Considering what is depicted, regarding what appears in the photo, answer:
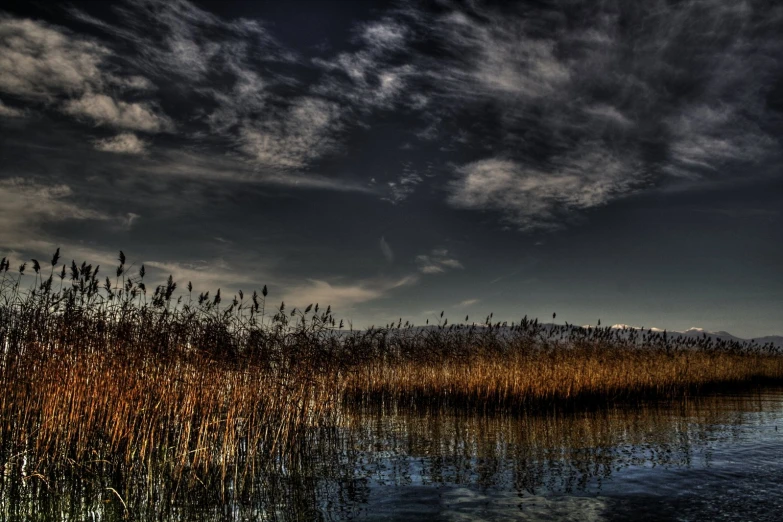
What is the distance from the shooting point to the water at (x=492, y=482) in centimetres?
686

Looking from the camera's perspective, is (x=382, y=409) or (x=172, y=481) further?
(x=382, y=409)

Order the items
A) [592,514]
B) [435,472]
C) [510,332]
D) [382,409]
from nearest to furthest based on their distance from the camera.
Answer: [592,514]
[435,472]
[382,409]
[510,332]

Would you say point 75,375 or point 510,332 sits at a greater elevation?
point 510,332

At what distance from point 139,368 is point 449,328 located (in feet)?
43.1

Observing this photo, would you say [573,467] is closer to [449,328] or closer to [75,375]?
[75,375]

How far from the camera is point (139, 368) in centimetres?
898

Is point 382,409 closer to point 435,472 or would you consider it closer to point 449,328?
point 449,328

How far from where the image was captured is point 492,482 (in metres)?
8.22

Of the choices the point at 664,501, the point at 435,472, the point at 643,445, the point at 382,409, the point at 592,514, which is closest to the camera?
the point at 592,514

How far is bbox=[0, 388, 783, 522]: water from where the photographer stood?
6863mm

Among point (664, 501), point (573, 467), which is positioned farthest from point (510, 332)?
point (664, 501)

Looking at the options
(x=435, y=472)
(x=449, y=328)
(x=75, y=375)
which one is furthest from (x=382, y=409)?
(x=75, y=375)

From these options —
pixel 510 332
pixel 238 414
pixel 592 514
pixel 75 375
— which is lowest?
pixel 592 514

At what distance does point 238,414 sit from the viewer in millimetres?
9047
